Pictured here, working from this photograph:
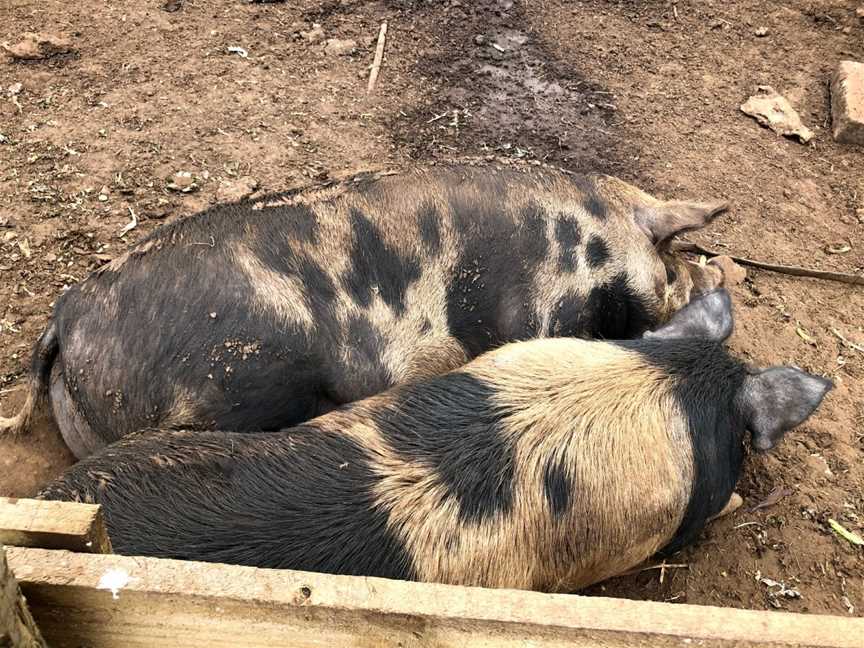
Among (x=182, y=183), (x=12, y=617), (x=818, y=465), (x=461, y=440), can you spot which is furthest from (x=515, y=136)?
(x=12, y=617)

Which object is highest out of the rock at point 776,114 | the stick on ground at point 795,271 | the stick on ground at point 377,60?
the stick on ground at point 377,60

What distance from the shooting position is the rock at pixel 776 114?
5496 mm

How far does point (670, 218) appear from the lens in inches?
139

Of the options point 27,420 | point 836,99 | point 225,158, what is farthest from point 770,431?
point 836,99

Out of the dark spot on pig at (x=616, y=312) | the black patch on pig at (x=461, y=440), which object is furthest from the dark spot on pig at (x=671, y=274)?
the black patch on pig at (x=461, y=440)

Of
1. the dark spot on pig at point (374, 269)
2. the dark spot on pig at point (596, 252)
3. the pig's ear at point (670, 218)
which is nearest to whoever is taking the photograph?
the dark spot on pig at point (374, 269)

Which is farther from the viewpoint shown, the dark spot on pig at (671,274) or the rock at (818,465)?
the dark spot on pig at (671,274)

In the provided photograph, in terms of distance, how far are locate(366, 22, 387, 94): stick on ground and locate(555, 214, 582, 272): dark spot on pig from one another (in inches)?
101

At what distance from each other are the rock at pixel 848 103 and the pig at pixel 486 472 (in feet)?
12.1

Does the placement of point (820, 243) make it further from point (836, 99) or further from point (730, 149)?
point (836, 99)

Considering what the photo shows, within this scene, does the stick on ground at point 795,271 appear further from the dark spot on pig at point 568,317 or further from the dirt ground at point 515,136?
the dark spot on pig at point 568,317

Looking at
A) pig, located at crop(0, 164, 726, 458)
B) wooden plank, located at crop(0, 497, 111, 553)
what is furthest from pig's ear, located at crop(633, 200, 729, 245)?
wooden plank, located at crop(0, 497, 111, 553)

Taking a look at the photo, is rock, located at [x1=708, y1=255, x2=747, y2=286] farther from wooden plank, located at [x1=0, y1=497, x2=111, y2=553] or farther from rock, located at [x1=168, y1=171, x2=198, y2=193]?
wooden plank, located at [x1=0, y1=497, x2=111, y2=553]

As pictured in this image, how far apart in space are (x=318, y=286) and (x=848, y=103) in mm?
4730
